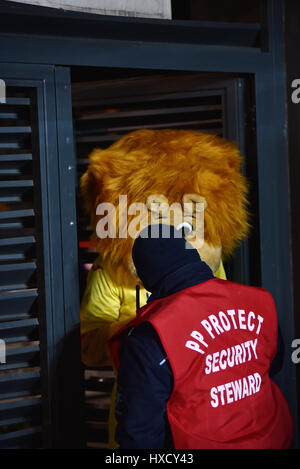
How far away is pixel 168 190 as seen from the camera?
1.42 m

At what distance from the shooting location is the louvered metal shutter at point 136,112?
162 centimetres

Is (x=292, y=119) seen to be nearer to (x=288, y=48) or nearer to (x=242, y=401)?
(x=288, y=48)

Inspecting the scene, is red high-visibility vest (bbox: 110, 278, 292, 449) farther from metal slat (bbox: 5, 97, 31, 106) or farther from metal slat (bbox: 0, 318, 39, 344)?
metal slat (bbox: 5, 97, 31, 106)

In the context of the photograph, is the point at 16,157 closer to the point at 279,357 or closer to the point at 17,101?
the point at 17,101

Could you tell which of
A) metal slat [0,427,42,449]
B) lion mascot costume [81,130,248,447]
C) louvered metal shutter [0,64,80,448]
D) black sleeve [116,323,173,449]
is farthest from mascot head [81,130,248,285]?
metal slat [0,427,42,449]

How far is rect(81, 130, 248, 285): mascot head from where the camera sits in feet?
4.66

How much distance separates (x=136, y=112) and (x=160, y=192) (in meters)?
0.54

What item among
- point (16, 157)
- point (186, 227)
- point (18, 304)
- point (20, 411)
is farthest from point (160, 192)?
point (20, 411)

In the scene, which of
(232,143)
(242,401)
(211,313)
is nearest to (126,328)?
(211,313)
